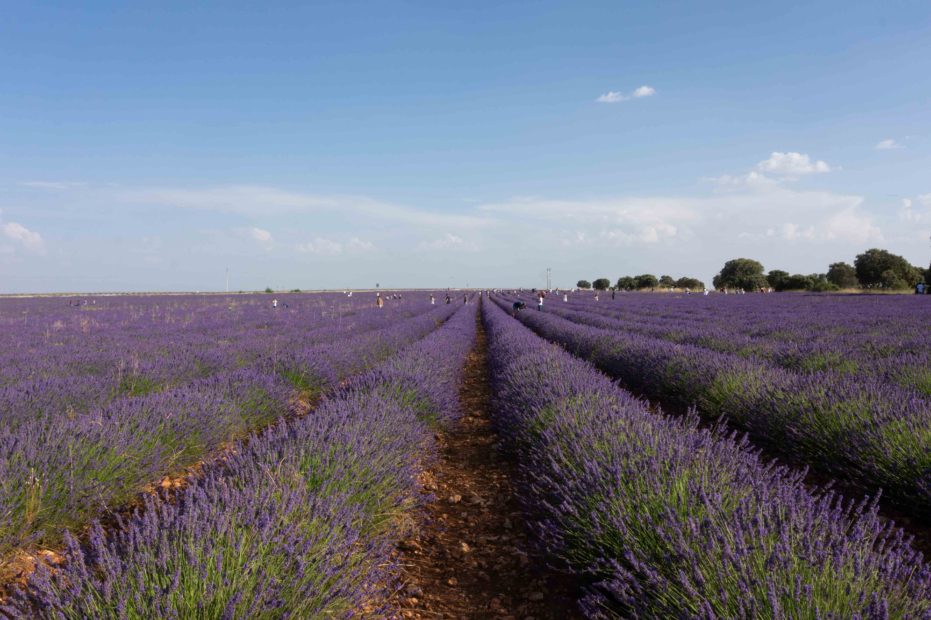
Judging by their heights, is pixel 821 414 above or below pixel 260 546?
below

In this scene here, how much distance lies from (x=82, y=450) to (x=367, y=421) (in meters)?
1.71

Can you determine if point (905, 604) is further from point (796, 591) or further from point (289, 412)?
point (289, 412)

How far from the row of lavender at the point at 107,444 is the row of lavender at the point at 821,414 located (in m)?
4.71

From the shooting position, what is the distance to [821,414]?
407cm

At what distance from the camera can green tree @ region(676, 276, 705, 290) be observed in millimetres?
95812

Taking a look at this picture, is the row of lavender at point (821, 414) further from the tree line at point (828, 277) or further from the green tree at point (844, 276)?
the green tree at point (844, 276)

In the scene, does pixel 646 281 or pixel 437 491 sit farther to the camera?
pixel 646 281

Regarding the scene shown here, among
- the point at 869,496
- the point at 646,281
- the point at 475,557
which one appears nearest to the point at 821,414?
the point at 869,496

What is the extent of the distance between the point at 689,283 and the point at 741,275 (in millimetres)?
18815

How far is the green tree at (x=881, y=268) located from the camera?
54.9 metres

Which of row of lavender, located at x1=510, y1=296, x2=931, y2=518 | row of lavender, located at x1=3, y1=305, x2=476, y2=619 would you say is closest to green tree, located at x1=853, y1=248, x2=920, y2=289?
row of lavender, located at x1=510, y1=296, x2=931, y2=518

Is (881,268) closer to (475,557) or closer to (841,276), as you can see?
(841,276)

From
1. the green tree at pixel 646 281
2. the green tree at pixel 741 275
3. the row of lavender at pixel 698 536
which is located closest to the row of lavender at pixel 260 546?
the row of lavender at pixel 698 536

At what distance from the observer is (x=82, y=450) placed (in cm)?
298
